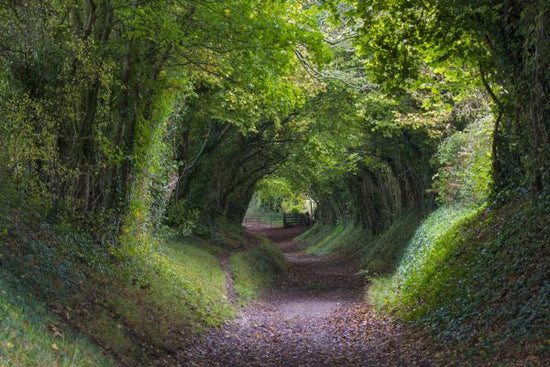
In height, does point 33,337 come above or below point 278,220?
above

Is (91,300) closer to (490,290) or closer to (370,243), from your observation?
(490,290)

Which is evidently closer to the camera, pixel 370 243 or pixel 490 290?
pixel 490 290

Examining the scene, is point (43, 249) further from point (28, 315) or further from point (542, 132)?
point (542, 132)

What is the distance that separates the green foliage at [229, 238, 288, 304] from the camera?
17.8m

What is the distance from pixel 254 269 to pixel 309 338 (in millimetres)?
9644

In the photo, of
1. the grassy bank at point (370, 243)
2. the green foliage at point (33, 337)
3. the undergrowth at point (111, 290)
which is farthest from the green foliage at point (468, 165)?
the green foliage at point (33, 337)

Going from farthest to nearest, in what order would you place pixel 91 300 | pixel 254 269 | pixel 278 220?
pixel 278 220 < pixel 254 269 < pixel 91 300

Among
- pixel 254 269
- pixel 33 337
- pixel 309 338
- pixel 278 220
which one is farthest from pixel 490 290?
pixel 278 220

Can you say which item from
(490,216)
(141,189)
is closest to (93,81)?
(141,189)

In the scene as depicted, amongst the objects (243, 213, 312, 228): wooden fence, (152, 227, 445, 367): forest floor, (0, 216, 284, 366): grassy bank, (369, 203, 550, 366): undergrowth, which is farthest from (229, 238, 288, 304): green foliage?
(243, 213, 312, 228): wooden fence

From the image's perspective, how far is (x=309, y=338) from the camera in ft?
39.4

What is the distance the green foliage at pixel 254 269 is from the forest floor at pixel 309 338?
0.53 metres

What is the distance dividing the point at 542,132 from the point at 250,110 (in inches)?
378

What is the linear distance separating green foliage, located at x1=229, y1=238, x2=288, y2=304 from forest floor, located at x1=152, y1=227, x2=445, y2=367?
21.0 inches
